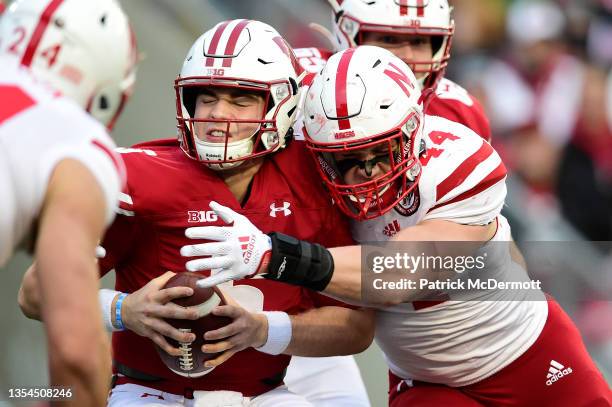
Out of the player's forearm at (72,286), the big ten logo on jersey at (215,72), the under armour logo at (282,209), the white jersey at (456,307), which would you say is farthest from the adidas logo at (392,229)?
the player's forearm at (72,286)

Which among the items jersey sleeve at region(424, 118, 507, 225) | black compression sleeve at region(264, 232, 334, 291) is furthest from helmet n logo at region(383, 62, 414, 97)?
black compression sleeve at region(264, 232, 334, 291)

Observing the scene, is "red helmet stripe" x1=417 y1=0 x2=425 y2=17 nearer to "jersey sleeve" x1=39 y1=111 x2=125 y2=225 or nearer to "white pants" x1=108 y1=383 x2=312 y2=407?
"white pants" x1=108 y1=383 x2=312 y2=407

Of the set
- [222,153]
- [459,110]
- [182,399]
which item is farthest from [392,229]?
[459,110]

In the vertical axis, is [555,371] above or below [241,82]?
below

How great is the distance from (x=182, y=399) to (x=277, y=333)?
38 centimetres

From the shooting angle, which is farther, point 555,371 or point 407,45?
point 407,45

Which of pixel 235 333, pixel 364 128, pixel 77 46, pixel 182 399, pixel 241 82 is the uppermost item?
pixel 77 46

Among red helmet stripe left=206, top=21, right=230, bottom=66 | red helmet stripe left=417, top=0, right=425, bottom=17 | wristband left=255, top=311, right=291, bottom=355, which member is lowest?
wristband left=255, top=311, right=291, bottom=355

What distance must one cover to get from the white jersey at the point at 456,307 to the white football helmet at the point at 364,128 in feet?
0.30

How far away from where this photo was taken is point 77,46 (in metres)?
3.76

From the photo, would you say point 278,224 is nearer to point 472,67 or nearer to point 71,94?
point 71,94

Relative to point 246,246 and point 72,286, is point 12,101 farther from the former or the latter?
point 246,246

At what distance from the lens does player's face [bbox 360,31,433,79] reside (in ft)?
15.1

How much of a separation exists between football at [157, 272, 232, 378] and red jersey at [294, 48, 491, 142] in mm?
1419
